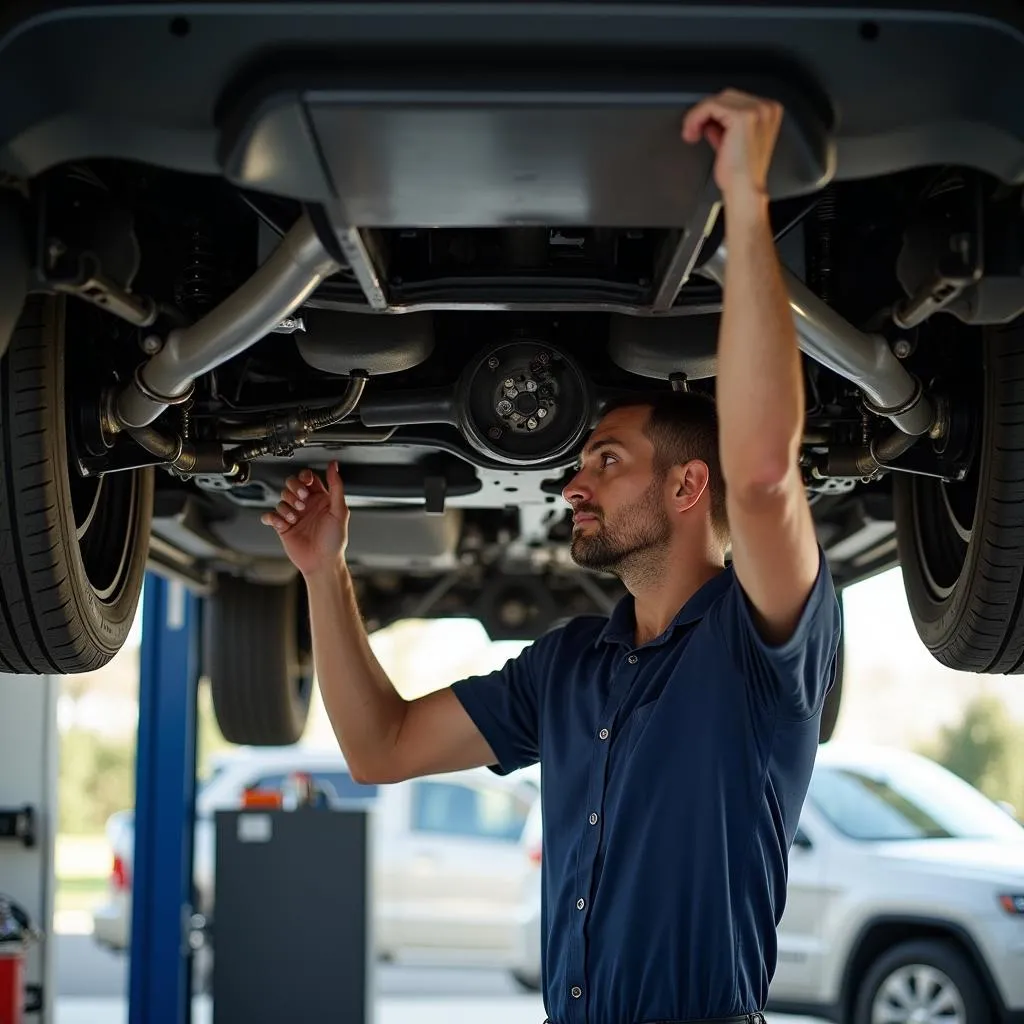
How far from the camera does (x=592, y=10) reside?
1368 mm

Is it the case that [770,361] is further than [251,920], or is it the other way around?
[251,920]

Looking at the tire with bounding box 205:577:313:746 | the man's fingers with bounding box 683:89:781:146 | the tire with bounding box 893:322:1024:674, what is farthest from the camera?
the tire with bounding box 205:577:313:746

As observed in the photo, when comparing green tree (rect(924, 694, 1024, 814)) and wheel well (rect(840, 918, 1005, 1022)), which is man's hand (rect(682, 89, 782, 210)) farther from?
green tree (rect(924, 694, 1024, 814))

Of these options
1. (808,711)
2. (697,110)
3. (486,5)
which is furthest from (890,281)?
(486,5)

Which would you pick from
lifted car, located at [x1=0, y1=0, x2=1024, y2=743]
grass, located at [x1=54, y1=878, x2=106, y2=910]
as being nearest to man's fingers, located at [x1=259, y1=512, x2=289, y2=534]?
lifted car, located at [x1=0, y1=0, x2=1024, y2=743]

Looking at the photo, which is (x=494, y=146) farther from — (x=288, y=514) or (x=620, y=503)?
(x=288, y=514)

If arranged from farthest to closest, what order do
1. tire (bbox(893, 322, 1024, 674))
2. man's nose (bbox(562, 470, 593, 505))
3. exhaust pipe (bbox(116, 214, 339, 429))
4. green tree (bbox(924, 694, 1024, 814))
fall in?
1. green tree (bbox(924, 694, 1024, 814))
2. man's nose (bbox(562, 470, 593, 505))
3. tire (bbox(893, 322, 1024, 674))
4. exhaust pipe (bbox(116, 214, 339, 429))

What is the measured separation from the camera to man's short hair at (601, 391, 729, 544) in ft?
7.27

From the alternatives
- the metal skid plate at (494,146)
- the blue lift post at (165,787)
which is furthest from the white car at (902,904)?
the metal skid plate at (494,146)

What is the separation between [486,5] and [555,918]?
1275mm

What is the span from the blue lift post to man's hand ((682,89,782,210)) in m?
3.90

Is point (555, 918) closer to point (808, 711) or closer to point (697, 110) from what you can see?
point (808, 711)

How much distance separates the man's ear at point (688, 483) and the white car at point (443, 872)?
580 centimetres

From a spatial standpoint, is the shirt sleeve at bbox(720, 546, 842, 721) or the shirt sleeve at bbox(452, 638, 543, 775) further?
the shirt sleeve at bbox(452, 638, 543, 775)
